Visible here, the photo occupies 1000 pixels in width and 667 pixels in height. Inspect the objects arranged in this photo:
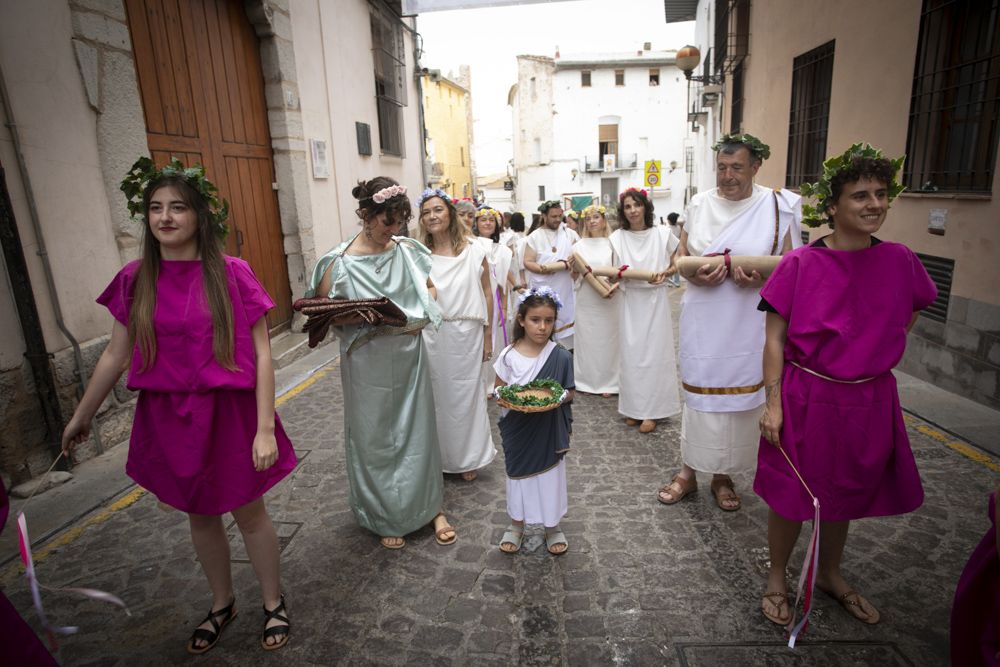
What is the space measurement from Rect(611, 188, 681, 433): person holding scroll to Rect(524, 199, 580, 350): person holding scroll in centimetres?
152

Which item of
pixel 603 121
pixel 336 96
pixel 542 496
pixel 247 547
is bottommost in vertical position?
pixel 542 496

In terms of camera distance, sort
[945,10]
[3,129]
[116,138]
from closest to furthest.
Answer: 1. [3,129]
2. [116,138]
3. [945,10]

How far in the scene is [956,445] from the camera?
415cm

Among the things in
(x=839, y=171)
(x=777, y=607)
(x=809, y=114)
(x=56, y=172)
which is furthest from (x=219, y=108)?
(x=809, y=114)

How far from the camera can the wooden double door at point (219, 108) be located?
5336mm

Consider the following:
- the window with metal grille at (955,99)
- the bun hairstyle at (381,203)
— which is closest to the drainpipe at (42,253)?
the bun hairstyle at (381,203)

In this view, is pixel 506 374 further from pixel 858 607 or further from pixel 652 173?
pixel 652 173

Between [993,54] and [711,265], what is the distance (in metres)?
3.74

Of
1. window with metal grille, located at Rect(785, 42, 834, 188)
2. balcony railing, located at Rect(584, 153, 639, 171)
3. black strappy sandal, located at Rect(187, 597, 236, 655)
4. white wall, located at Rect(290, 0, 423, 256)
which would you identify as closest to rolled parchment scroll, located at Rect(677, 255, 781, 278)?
black strappy sandal, located at Rect(187, 597, 236, 655)

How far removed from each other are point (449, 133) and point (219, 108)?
1084 inches

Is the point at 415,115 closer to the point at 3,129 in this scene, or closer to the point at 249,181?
the point at 249,181

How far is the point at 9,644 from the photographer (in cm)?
156

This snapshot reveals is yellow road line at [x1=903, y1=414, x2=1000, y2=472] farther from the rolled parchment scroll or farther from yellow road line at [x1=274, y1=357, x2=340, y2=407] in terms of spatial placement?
yellow road line at [x1=274, y1=357, x2=340, y2=407]

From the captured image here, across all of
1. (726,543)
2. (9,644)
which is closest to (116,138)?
(9,644)
